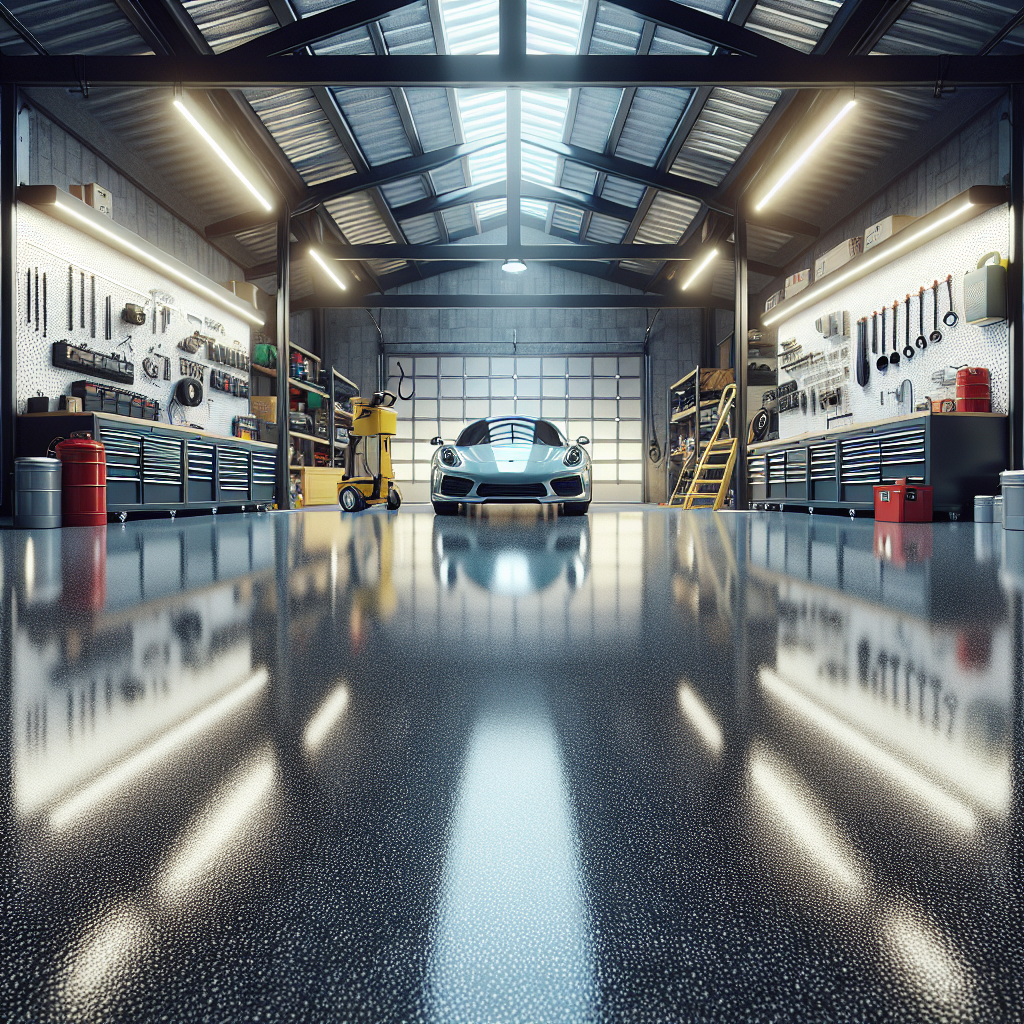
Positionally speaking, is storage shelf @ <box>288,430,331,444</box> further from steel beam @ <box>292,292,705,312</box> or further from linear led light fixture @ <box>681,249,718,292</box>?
linear led light fixture @ <box>681,249,718,292</box>

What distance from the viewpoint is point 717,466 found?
34.4 feet

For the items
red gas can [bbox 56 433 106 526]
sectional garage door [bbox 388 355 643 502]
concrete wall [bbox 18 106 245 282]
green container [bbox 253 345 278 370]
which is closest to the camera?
red gas can [bbox 56 433 106 526]

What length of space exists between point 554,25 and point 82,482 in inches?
294

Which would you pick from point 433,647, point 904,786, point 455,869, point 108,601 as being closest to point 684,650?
point 433,647

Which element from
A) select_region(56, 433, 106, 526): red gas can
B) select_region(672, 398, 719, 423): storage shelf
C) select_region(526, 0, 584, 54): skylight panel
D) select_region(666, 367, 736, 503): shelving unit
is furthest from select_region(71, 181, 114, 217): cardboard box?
select_region(672, 398, 719, 423): storage shelf

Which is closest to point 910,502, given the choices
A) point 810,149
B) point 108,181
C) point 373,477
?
point 810,149

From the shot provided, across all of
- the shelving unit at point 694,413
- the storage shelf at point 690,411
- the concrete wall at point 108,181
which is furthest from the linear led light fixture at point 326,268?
the storage shelf at point 690,411

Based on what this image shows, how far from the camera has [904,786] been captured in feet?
1.99

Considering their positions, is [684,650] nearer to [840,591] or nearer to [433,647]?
[433,647]

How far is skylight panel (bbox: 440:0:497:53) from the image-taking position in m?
7.50

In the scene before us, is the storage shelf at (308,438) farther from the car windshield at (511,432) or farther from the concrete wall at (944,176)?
the concrete wall at (944,176)

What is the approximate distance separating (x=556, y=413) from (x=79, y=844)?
16674mm

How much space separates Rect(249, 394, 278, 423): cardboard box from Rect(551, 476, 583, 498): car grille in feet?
23.5

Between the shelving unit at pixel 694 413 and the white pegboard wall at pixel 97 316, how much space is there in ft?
29.9
